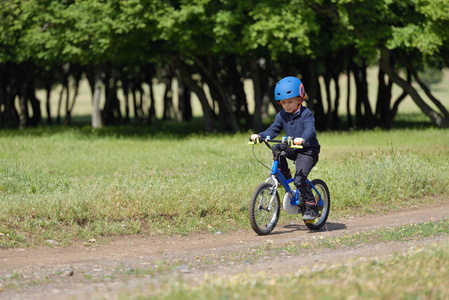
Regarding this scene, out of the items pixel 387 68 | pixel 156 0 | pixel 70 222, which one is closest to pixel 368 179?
pixel 70 222

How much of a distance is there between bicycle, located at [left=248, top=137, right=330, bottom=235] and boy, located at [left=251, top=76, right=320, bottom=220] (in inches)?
5.6

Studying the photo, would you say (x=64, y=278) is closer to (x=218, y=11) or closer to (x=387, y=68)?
(x=218, y=11)

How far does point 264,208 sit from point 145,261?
6.89ft

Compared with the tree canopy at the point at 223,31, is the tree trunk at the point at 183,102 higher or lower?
lower

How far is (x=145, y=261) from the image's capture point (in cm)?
767

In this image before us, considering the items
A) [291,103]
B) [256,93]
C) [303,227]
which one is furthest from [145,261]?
[256,93]

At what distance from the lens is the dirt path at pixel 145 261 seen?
6.32 meters

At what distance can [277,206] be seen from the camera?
30.3ft

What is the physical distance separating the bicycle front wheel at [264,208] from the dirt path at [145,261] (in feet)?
0.55

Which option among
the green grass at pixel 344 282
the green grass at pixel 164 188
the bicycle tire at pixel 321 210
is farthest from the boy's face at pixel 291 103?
the green grass at pixel 344 282

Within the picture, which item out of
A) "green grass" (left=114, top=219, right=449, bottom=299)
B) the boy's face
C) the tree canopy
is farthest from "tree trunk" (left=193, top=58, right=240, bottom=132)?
"green grass" (left=114, top=219, right=449, bottom=299)

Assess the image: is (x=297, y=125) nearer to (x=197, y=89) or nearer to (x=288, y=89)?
(x=288, y=89)

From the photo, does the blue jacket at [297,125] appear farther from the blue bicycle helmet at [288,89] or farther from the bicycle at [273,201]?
the blue bicycle helmet at [288,89]

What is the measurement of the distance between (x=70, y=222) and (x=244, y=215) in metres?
2.79
